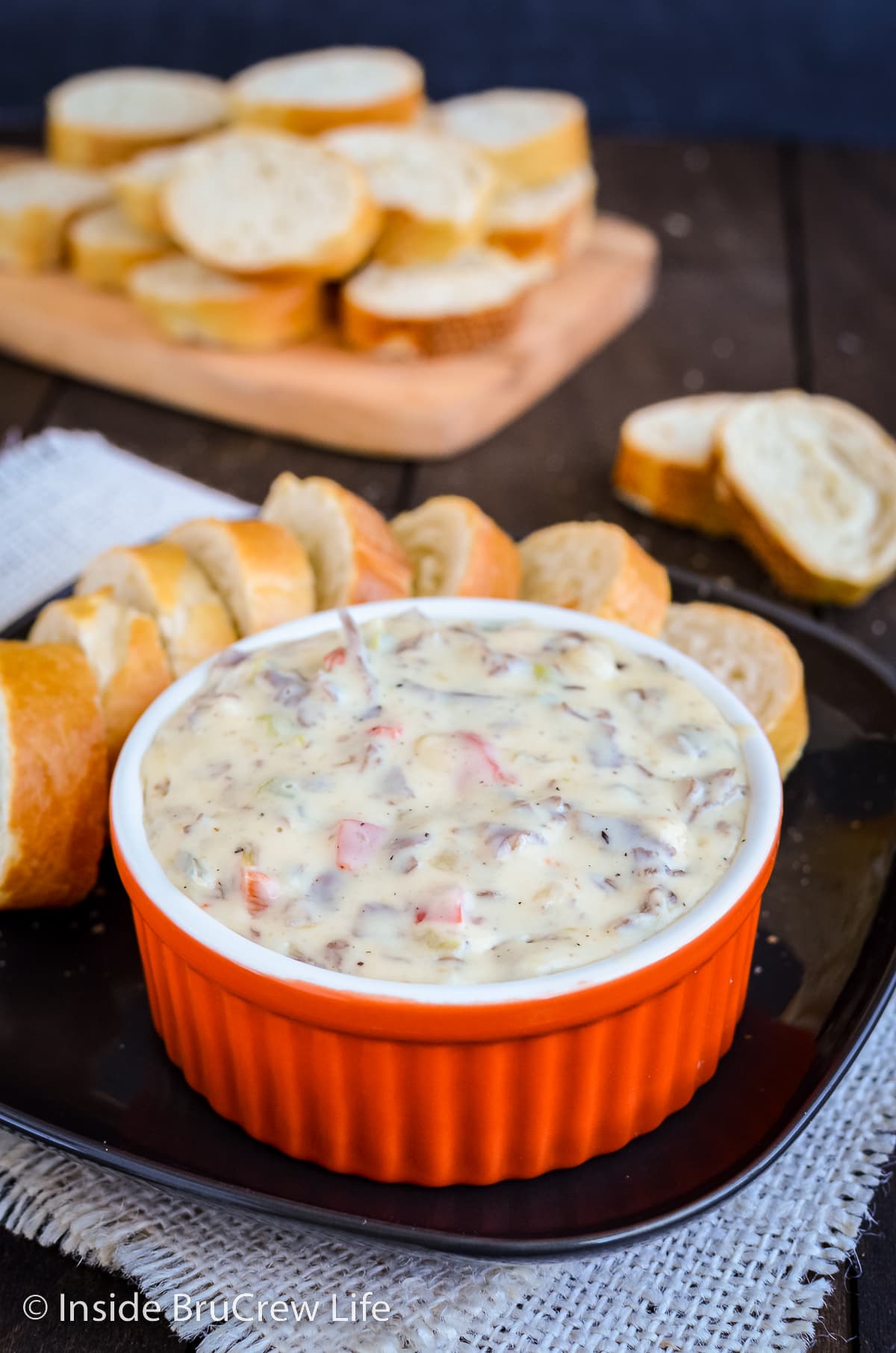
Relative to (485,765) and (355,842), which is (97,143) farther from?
(355,842)

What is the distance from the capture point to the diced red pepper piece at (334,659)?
6.26ft

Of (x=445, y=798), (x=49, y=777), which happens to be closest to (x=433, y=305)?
(x=49, y=777)

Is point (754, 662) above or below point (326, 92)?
below

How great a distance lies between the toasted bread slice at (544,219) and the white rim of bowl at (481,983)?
220cm

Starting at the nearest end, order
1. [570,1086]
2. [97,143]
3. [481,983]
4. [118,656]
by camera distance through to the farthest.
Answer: [481,983], [570,1086], [118,656], [97,143]

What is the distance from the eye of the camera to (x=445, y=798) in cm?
170

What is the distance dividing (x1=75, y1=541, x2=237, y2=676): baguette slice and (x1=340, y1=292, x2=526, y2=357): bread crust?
63.3 inches

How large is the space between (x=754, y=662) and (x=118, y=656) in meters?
0.99

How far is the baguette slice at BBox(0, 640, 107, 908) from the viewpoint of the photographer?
6.11 ft

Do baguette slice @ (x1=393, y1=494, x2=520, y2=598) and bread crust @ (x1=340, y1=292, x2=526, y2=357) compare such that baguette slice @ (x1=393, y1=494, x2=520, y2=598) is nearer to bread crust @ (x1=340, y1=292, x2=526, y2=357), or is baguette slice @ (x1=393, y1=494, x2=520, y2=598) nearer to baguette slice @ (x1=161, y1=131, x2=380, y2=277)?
bread crust @ (x1=340, y1=292, x2=526, y2=357)

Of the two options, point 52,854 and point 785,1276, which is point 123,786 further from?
point 785,1276

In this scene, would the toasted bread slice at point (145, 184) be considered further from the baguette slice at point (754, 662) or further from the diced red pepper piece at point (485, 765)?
the diced red pepper piece at point (485, 765)

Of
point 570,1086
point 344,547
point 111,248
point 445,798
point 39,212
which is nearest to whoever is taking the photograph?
point 570,1086

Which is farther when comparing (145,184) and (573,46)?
(573,46)
